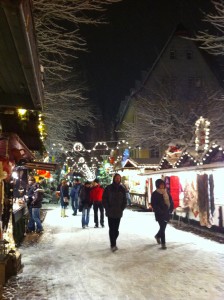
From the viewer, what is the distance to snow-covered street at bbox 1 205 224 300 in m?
6.46

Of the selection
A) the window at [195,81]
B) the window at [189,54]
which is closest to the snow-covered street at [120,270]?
the window at [195,81]

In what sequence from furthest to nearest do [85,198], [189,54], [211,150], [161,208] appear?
[189,54]
[85,198]
[211,150]
[161,208]

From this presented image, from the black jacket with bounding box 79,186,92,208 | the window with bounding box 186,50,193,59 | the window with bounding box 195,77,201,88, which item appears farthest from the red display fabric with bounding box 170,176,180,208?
the window with bounding box 186,50,193,59

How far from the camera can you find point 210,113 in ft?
98.5

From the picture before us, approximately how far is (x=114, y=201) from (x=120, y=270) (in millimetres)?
2778

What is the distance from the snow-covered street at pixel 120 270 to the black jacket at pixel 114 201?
0.95m

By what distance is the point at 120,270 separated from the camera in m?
7.99

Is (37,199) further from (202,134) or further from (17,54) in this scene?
(17,54)

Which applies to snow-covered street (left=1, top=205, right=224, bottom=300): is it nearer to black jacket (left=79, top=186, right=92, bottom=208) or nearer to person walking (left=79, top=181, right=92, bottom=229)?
person walking (left=79, top=181, right=92, bottom=229)

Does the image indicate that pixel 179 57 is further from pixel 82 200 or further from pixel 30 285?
pixel 30 285

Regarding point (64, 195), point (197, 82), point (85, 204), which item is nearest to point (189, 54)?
point (197, 82)

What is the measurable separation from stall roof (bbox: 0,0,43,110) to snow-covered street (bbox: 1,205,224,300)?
10.3ft

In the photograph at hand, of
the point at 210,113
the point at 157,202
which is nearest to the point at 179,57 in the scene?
the point at 210,113

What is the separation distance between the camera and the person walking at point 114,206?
10398 millimetres
